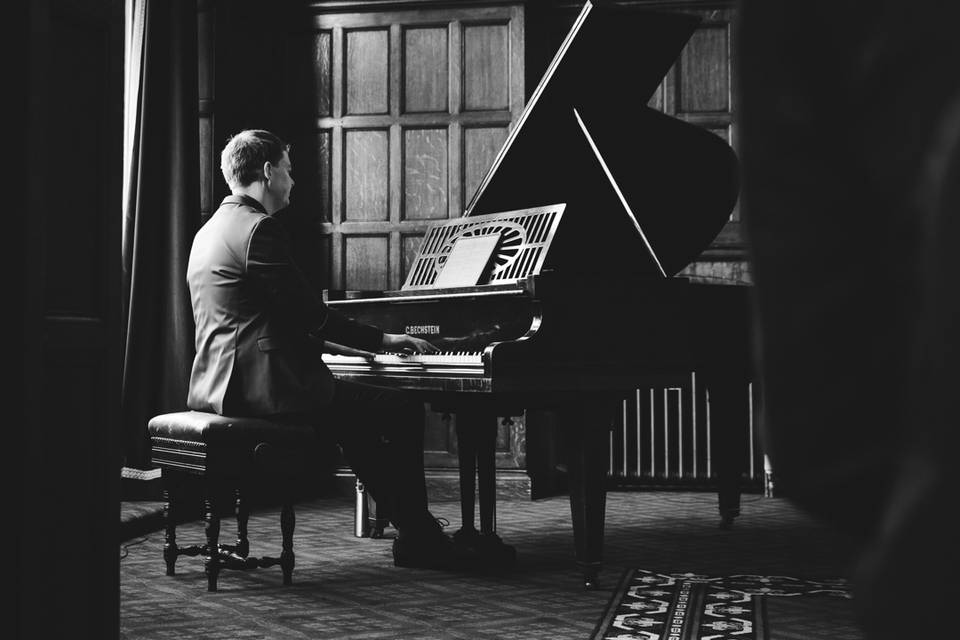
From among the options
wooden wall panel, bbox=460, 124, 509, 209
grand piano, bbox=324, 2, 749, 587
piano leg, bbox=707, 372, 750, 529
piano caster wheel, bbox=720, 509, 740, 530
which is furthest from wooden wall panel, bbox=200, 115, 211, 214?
piano caster wheel, bbox=720, 509, 740, 530

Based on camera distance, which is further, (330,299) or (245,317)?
(330,299)

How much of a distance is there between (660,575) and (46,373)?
233 cm

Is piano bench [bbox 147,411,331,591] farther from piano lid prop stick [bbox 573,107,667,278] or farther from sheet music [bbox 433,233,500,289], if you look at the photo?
piano lid prop stick [bbox 573,107,667,278]

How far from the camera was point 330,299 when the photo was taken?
4.25m

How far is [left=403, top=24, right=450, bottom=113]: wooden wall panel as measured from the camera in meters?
6.09

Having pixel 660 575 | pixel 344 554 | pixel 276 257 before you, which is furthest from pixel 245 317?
pixel 660 575

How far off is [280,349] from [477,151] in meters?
2.89

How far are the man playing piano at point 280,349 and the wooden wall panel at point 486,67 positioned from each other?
2.47 metres

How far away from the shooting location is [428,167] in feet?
20.0

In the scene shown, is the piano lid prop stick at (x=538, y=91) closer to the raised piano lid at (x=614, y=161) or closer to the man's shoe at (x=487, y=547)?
the raised piano lid at (x=614, y=161)

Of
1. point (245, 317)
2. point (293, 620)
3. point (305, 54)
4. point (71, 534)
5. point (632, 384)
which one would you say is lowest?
point (293, 620)

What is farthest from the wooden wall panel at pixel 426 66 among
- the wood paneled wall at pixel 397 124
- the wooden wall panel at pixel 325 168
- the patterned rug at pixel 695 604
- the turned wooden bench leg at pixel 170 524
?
the patterned rug at pixel 695 604

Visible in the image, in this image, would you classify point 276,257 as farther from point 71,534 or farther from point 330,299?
point 71,534

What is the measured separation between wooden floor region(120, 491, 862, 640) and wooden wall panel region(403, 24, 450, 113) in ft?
7.84
